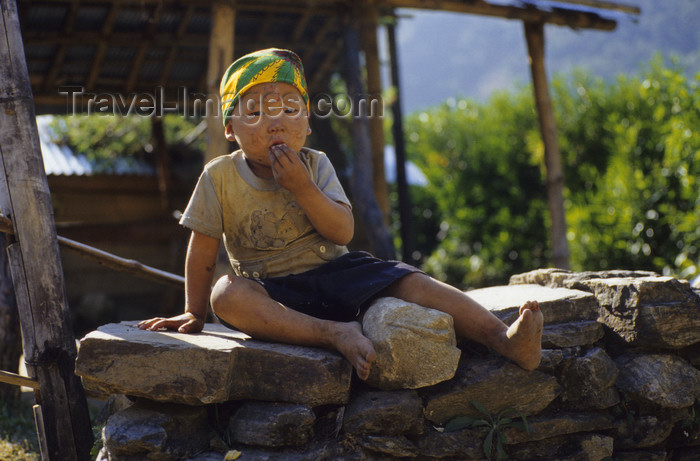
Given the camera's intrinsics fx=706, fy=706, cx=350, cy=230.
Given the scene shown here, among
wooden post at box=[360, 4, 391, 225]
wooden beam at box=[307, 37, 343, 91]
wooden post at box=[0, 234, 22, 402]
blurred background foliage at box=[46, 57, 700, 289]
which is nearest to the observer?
wooden post at box=[0, 234, 22, 402]

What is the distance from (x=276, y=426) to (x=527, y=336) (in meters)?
0.94

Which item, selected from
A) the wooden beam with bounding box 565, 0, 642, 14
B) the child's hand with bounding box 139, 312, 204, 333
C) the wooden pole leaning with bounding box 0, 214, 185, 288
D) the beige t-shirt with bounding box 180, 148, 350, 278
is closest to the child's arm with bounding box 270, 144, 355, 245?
the beige t-shirt with bounding box 180, 148, 350, 278

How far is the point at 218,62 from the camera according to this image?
17.3 feet

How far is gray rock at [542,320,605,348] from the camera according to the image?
2912mm

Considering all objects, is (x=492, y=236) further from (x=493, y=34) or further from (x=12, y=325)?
(x=493, y=34)

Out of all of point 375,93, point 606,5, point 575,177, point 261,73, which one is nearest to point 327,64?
point 375,93

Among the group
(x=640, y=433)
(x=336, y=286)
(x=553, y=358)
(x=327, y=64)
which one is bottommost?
(x=640, y=433)

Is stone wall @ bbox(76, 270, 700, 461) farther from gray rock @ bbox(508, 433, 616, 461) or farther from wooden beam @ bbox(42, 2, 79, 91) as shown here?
wooden beam @ bbox(42, 2, 79, 91)

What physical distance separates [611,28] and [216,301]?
5830 millimetres

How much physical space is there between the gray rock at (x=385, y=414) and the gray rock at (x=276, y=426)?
0.15m

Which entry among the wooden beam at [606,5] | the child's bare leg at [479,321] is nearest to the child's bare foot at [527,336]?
the child's bare leg at [479,321]

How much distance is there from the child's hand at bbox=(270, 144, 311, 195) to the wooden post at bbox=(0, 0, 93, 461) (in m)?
1.12

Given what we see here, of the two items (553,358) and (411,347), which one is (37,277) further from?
(553,358)

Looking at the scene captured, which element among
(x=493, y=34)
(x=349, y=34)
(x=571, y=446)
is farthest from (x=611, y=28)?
(x=493, y=34)
